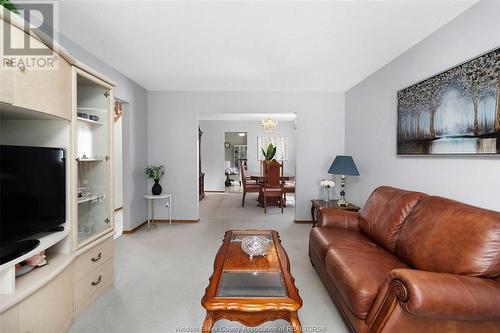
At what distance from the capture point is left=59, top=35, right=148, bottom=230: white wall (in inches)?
144

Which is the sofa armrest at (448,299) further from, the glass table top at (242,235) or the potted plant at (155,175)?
the potted plant at (155,175)

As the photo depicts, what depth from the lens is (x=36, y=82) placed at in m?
1.37

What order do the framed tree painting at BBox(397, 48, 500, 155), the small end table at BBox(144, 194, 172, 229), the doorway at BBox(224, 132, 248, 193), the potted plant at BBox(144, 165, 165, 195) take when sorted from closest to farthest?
1. the framed tree painting at BBox(397, 48, 500, 155)
2. the potted plant at BBox(144, 165, 165, 195)
3. the small end table at BBox(144, 194, 172, 229)
4. the doorway at BBox(224, 132, 248, 193)

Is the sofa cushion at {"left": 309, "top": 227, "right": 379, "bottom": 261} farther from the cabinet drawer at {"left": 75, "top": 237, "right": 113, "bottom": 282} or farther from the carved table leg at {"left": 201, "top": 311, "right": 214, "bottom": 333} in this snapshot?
the cabinet drawer at {"left": 75, "top": 237, "right": 113, "bottom": 282}

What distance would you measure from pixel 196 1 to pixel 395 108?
2.45m

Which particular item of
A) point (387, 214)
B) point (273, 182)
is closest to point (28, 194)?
point (387, 214)

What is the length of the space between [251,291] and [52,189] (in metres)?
1.54

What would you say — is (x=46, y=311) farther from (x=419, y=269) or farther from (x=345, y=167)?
(x=345, y=167)

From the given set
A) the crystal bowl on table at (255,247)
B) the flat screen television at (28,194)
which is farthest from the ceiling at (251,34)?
the crystal bowl on table at (255,247)

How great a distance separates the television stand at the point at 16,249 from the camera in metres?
1.22

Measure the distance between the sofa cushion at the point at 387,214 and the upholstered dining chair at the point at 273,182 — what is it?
2.71 m

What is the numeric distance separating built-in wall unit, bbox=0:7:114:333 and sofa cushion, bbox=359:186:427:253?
254 cm

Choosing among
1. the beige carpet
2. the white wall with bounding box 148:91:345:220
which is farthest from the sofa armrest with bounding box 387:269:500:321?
the white wall with bounding box 148:91:345:220

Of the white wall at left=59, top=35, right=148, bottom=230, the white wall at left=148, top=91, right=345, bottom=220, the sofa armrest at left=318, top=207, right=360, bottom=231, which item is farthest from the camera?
the white wall at left=148, top=91, right=345, bottom=220
